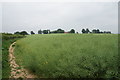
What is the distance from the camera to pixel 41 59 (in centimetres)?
681

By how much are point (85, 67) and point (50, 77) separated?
1722 millimetres

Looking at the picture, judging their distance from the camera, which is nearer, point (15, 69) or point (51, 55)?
point (51, 55)

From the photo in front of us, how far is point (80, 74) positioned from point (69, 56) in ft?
3.17

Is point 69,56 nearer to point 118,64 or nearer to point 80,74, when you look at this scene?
point 80,74

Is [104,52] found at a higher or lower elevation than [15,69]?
higher

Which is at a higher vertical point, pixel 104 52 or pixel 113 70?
pixel 104 52

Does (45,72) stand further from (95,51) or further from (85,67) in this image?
(95,51)

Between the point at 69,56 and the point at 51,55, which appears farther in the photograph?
the point at 51,55

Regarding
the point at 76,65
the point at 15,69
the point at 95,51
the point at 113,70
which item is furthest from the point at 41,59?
the point at 113,70

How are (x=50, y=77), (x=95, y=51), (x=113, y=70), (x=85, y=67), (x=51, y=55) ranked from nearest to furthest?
(x=113, y=70) → (x=85, y=67) → (x=95, y=51) → (x=50, y=77) → (x=51, y=55)

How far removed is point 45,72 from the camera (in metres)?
6.19

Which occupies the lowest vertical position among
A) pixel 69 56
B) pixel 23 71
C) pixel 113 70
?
pixel 23 71

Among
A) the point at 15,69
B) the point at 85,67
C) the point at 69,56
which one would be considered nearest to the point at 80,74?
the point at 85,67

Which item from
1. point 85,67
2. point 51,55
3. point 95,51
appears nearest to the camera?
point 85,67
